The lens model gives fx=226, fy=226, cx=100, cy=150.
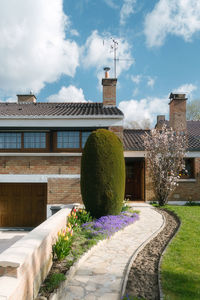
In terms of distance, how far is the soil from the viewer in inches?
150

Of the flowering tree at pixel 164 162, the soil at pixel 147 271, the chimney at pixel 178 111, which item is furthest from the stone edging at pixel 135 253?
the chimney at pixel 178 111

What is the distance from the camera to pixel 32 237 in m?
4.40

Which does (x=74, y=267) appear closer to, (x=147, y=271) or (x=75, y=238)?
(x=147, y=271)

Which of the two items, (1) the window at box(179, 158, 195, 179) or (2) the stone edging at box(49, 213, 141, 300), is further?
(1) the window at box(179, 158, 195, 179)

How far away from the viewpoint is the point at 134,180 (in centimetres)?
1686

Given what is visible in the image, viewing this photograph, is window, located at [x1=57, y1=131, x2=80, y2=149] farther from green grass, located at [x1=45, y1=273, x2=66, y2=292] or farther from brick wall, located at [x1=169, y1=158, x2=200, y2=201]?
green grass, located at [x1=45, y1=273, x2=66, y2=292]

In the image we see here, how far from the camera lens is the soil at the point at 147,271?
A: 12.5 feet

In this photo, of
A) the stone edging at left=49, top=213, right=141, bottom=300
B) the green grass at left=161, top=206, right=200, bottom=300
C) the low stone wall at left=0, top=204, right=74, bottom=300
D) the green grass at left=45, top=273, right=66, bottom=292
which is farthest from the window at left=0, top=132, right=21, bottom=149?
the green grass at left=45, top=273, right=66, bottom=292

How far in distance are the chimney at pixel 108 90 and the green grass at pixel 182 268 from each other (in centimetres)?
965

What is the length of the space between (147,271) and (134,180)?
40.5 feet

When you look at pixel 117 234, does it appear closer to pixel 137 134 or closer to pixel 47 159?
pixel 47 159

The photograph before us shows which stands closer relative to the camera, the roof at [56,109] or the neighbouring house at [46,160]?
the neighbouring house at [46,160]

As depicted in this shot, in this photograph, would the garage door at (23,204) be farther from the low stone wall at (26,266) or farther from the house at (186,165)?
the low stone wall at (26,266)

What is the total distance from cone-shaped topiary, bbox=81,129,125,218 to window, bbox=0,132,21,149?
20.2 feet
